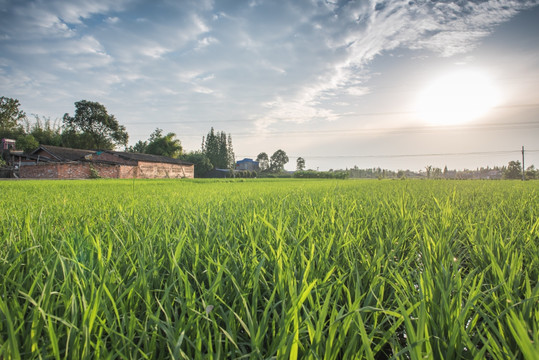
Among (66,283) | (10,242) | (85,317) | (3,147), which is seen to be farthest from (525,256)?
(3,147)

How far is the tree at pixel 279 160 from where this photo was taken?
75250 millimetres

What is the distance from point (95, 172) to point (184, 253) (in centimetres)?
2648

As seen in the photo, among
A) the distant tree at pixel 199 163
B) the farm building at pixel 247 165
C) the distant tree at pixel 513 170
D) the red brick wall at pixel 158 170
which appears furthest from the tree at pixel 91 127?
the distant tree at pixel 513 170

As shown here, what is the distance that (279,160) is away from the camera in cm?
7556

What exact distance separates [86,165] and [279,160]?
5590 cm

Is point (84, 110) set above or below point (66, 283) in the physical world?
above

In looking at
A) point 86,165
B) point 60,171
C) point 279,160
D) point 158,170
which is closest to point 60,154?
point 60,171

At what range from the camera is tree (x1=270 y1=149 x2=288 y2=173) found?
2963 inches

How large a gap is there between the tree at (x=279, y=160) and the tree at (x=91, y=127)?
39.6m

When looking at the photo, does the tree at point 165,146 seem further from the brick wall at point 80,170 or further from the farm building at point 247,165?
the farm building at point 247,165

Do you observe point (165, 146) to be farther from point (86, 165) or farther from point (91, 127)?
point (86, 165)

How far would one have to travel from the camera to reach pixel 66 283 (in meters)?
0.72

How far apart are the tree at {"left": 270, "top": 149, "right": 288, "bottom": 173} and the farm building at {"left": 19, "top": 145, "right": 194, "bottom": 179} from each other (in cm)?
4212

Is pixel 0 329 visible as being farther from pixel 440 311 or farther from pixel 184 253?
pixel 440 311
